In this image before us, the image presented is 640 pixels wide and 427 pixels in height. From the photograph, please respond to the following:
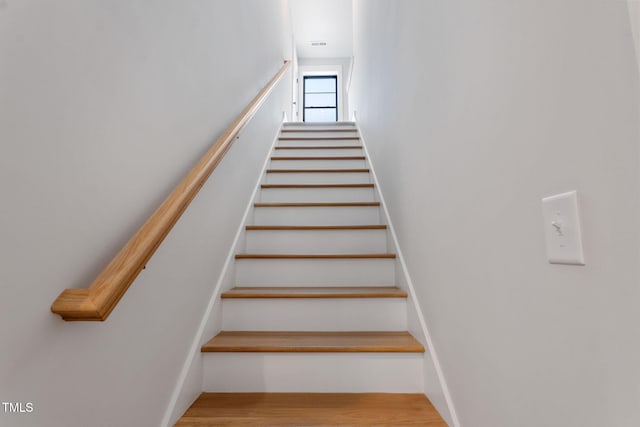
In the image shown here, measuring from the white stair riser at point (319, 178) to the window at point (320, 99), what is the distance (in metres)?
4.85

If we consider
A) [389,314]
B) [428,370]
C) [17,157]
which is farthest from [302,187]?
[17,157]

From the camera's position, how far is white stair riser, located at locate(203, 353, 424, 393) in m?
1.26

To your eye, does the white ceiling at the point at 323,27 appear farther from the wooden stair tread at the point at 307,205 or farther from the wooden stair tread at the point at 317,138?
the wooden stair tread at the point at 307,205

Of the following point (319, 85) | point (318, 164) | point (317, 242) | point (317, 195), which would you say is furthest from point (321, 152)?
point (319, 85)

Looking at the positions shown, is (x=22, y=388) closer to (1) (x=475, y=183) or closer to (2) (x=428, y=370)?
(1) (x=475, y=183)

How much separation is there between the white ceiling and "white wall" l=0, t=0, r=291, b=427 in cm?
481

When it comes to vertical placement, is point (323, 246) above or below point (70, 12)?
below

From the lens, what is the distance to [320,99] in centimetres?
737

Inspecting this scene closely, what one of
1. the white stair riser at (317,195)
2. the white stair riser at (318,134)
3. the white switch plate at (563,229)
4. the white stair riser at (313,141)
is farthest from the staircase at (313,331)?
the white stair riser at (318,134)

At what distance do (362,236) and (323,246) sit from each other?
250mm

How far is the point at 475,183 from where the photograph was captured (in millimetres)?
857

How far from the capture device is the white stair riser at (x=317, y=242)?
201 cm

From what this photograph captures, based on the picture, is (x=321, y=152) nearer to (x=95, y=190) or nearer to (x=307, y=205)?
(x=307, y=205)

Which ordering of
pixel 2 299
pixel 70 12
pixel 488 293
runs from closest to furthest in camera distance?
pixel 2 299 < pixel 70 12 < pixel 488 293
